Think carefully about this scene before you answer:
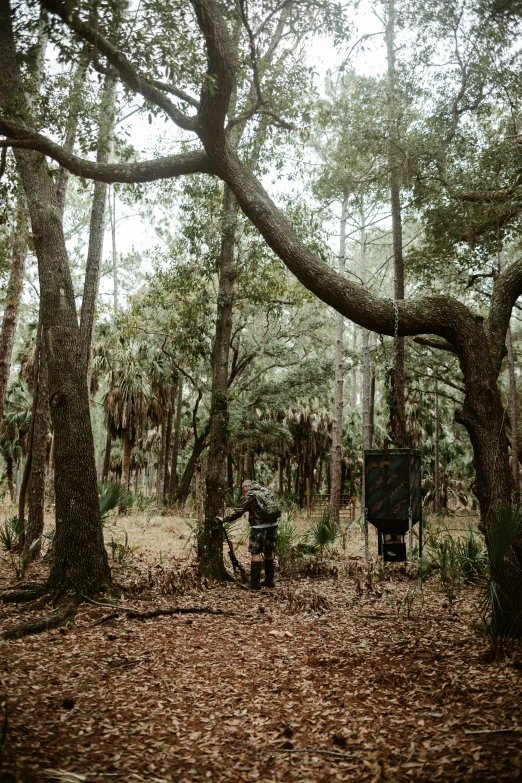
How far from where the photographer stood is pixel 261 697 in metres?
3.83

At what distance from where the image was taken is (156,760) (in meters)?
2.89

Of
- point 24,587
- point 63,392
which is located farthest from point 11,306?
point 24,587

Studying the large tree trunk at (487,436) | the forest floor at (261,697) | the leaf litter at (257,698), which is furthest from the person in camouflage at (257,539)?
the large tree trunk at (487,436)

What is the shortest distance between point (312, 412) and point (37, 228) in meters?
21.7

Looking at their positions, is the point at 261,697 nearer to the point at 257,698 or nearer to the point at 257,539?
the point at 257,698

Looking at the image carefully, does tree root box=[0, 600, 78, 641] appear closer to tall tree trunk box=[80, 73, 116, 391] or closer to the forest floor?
the forest floor

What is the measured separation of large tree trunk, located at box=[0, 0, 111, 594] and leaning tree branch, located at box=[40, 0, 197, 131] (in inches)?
54.9

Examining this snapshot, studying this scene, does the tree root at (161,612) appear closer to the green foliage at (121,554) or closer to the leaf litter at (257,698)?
the leaf litter at (257,698)

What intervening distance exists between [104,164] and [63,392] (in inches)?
104

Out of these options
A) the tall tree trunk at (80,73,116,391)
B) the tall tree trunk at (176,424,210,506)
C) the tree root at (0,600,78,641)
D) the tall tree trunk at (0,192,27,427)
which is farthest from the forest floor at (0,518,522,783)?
the tall tree trunk at (176,424,210,506)

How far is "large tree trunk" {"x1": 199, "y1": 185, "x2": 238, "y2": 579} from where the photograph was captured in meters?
7.85

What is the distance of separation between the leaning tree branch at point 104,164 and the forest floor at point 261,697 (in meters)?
4.72

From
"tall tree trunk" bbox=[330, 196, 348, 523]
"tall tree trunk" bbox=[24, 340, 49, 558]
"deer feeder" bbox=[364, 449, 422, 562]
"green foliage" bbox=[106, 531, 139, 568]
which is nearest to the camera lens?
"deer feeder" bbox=[364, 449, 422, 562]

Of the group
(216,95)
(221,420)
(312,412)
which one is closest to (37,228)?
(216,95)
